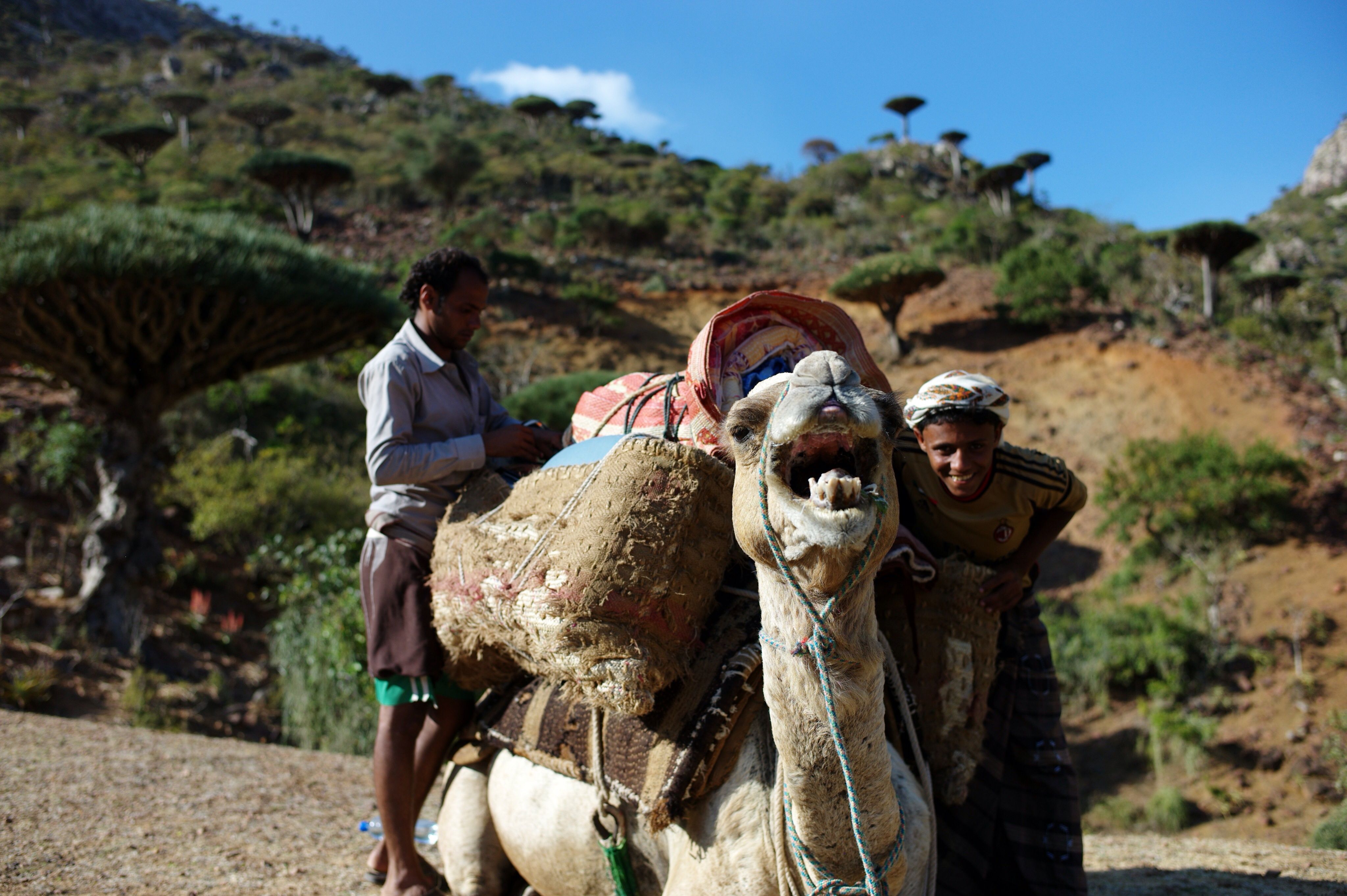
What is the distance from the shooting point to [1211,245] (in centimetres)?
2672

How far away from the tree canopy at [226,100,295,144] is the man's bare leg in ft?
167

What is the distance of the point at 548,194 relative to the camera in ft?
142

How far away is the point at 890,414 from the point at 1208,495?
16.6 meters

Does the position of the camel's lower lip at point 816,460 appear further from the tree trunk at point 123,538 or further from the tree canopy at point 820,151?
the tree canopy at point 820,151

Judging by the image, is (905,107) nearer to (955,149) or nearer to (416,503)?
(955,149)

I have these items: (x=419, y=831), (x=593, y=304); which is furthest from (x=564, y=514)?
(x=593, y=304)

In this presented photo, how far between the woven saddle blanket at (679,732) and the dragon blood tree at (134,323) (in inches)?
409

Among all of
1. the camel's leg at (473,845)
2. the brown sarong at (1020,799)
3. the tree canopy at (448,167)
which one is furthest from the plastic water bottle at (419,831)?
the tree canopy at (448,167)

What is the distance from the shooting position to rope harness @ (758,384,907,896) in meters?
1.77

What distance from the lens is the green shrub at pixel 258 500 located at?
14008mm

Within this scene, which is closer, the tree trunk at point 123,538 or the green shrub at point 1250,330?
the tree trunk at point 123,538

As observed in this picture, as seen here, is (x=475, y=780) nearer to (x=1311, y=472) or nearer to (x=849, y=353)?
(x=849, y=353)

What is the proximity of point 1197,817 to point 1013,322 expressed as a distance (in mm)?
18295

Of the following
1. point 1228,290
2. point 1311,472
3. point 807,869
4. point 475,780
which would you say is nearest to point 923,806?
point 807,869
